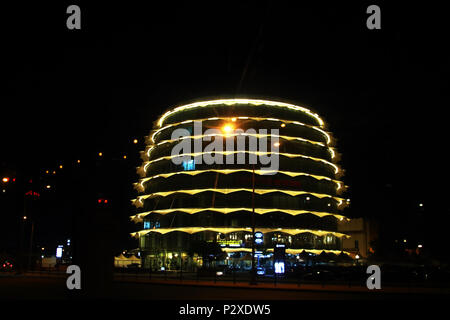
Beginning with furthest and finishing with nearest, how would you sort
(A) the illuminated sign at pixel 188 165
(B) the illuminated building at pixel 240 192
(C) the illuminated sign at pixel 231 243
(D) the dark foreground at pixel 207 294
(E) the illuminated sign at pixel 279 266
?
1. (A) the illuminated sign at pixel 188 165
2. (B) the illuminated building at pixel 240 192
3. (C) the illuminated sign at pixel 231 243
4. (E) the illuminated sign at pixel 279 266
5. (D) the dark foreground at pixel 207 294

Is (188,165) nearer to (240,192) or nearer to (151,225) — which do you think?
(240,192)

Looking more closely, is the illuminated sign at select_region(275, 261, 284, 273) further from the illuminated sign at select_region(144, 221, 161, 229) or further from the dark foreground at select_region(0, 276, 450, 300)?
the illuminated sign at select_region(144, 221, 161, 229)

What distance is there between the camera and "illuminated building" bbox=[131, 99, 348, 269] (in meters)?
78.5

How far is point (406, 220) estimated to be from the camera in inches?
3780

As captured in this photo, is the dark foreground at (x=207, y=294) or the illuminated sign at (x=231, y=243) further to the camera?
the illuminated sign at (x=231, y=243)

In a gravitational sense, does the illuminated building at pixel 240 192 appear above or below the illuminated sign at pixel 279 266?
above

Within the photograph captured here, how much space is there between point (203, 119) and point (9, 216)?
37546 mm

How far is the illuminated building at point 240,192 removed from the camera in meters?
78.5

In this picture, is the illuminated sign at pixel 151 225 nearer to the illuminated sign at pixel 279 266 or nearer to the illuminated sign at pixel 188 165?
the illuminated sign at pixel 188 165

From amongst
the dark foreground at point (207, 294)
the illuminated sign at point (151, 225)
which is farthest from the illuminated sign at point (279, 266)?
the illuminated sign at point (151, 225)

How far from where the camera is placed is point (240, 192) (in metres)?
80.2

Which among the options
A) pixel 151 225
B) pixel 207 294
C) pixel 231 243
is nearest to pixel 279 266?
pixel 207 294
